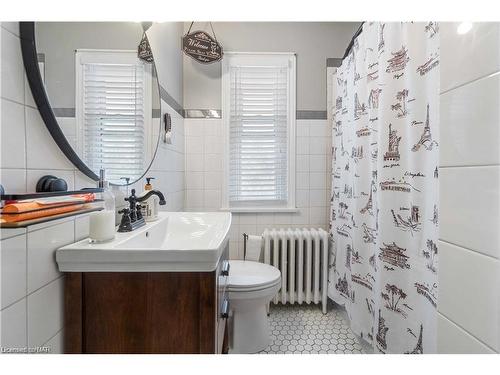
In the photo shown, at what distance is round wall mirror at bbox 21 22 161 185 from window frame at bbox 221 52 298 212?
798mm

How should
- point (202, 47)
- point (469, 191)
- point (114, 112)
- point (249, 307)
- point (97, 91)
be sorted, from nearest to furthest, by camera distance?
point (469, 191) → point (97, 91) → point (114, 112) → point (249, 307) → point (202, 47)

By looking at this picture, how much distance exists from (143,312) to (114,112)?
75 centimetres

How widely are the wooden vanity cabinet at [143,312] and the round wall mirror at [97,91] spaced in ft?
1.23

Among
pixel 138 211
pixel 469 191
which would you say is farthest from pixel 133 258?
pixel 469 191

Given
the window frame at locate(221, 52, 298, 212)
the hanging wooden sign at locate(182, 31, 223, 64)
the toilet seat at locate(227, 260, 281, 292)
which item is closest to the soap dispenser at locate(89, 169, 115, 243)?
the toilet seat at locate(227, 260, 281, 292)

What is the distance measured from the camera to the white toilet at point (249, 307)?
4.56 feet

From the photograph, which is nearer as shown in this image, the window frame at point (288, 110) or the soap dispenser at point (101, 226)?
the soap dispenser at point (101, 226)

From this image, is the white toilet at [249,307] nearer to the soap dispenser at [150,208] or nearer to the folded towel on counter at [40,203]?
the soap dispenser at [150,208]

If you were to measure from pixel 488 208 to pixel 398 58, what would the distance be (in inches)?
39.8

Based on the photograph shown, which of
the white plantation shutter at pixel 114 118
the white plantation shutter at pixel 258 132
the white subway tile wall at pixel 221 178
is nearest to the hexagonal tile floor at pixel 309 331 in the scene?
the white subway tile wall at pixel 221 178

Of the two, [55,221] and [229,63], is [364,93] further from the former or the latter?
[55,221]

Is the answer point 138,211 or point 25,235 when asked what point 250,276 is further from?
point 25,235

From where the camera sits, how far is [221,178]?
2094 mm

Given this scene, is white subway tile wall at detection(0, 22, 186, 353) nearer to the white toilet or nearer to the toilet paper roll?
the white toilet
